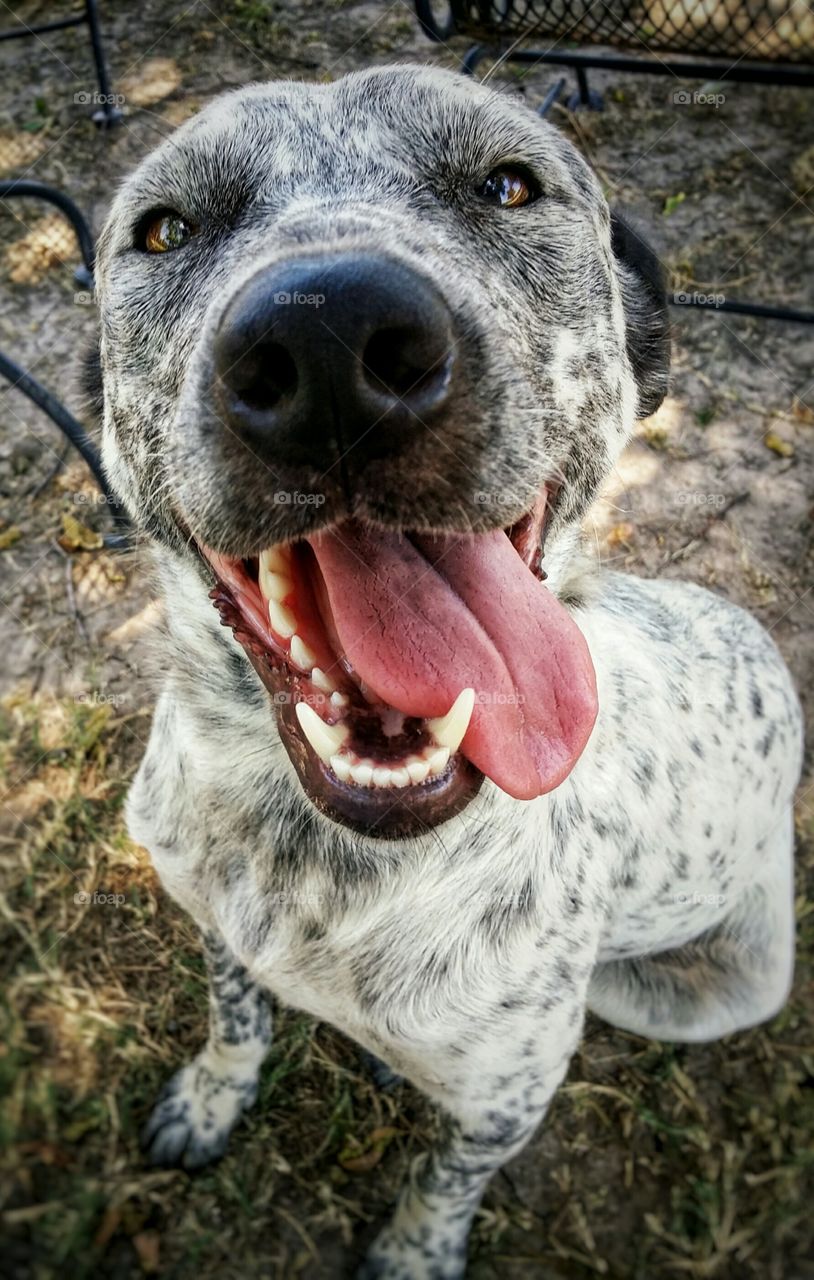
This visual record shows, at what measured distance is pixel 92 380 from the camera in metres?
2.60

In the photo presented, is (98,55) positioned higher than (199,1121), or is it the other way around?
(98,55)

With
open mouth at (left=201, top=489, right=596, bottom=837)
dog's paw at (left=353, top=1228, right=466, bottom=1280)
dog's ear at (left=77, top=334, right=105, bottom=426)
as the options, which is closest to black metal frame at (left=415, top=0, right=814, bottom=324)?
dog's ear at (left=77, top=334, right=105, bottom=426)

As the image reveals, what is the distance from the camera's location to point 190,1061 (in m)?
3.20

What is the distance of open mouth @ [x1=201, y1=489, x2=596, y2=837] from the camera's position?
1.65m

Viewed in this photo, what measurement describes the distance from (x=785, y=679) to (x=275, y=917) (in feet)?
6.06

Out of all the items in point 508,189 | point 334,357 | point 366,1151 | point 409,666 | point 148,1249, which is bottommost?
point 366,1151

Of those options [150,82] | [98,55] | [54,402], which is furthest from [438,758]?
[150,82]

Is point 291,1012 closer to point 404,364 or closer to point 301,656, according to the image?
point 301,656

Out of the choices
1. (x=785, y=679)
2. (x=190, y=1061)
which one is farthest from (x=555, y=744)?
(x=190, y=1061)

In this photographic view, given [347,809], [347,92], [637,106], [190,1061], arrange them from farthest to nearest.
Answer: [637,106]
[190,1061]
[347,92]
[347,809]

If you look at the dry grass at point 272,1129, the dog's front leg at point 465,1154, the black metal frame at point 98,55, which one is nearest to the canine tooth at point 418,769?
the dog's front leg at point 465,1154

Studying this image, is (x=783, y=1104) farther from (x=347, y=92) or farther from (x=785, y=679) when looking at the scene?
(x=347, y=92)

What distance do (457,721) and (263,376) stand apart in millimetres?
684

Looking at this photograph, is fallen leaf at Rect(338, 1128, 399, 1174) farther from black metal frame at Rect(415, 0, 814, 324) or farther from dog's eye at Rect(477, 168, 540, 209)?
black metal frame at Rect(415, 0, 814, 324)
